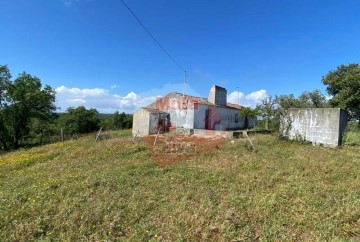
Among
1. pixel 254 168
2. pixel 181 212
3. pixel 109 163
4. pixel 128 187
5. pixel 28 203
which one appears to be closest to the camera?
pixel 181 212

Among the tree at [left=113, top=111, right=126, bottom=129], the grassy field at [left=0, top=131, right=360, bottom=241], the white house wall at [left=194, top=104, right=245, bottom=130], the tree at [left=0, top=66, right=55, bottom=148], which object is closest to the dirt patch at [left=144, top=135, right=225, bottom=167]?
the grassy field at [left=0, top=131, right=360, bottom=241]

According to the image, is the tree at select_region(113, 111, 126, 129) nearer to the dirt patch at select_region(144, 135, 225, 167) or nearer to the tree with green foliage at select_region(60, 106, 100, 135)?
the tree with green foliage at select_region(60, 106, 100, 135)

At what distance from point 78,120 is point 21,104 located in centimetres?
1147

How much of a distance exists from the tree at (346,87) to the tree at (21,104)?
1279 inches

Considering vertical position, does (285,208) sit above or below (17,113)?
below

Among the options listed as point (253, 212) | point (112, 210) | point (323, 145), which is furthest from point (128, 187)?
point (323, 145)

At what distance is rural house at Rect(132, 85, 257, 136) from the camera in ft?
64.9

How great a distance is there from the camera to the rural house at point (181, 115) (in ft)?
64.9

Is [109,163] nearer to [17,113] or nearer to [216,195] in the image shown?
[216,195]

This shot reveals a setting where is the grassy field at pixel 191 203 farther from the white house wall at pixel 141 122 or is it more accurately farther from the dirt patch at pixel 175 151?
the white house wall at pixel 141 122

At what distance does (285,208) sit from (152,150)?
25.6ft

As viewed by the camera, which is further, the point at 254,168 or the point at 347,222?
the point at 254,168

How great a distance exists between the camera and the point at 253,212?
16.0ft

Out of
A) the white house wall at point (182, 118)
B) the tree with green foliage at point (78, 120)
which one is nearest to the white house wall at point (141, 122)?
the white house wall at point (182, 118)
